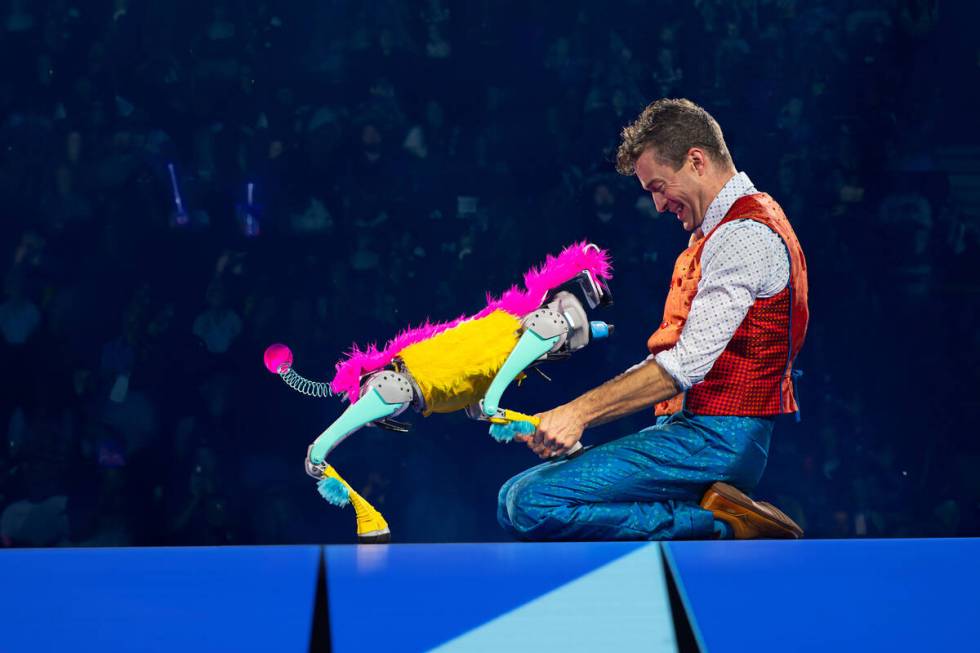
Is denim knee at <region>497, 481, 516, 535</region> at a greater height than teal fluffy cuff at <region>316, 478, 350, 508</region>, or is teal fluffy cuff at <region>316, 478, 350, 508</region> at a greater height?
teal fluffy cuff at <region>316, 478, 350, 508</region>

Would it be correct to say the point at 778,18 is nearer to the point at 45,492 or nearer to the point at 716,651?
the point at 716,651

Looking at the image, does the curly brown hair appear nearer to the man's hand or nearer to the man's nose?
the man's nose

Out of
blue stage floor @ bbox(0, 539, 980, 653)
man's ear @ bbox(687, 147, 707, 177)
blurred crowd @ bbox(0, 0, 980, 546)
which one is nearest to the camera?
blue stage floor @ bbox(0, 539, 980, 653)

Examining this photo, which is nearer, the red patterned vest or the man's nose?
the red patterned vest

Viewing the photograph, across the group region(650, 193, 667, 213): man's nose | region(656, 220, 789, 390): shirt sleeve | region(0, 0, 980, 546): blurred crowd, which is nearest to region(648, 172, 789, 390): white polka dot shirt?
region(656, 220, 789, 390): shirt sleeve

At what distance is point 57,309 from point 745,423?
218cm

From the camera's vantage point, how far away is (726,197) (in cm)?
271

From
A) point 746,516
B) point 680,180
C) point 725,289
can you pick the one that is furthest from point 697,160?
point 746,516

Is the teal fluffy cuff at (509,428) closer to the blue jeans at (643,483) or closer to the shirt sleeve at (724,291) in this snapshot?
the blue jeans at (643,483)

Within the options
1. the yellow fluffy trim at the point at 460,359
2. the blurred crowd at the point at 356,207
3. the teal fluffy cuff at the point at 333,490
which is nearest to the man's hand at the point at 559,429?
the yellow fluffy trim at the point at 460,359

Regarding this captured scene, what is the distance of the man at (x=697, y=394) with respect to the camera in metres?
2.53

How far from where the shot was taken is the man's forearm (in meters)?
2.53

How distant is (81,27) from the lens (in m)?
3.79

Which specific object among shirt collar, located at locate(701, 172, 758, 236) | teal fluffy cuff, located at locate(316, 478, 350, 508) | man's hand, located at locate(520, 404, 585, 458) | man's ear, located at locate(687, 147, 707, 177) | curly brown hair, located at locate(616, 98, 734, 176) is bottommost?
teal fluffy cuff, located at locate(316, 478, 350, 508)
